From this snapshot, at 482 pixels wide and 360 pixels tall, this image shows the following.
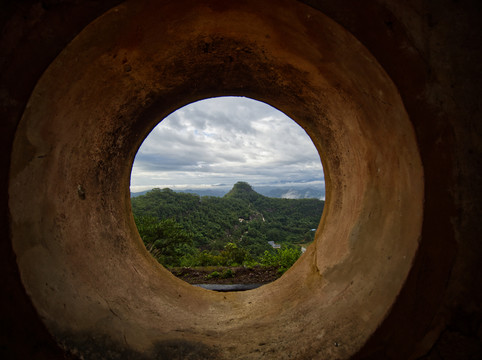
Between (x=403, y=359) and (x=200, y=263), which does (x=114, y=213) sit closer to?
(x=403, y=359)

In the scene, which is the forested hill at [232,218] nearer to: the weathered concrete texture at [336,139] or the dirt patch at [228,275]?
the dirt patch at [228,275]

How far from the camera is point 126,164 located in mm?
2326

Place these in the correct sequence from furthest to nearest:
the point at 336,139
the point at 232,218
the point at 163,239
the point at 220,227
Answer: the point at 232,218, the point at 220,227, the point at 163,239, the point at 336,139

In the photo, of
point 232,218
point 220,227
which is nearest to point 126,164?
point 220,227

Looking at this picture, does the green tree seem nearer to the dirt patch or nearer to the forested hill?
the dirt patch

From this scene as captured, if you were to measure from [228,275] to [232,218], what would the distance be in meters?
28.3

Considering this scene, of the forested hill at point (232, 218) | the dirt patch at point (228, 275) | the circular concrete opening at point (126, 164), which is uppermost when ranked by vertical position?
the circular concrete opening at point (126, 164)

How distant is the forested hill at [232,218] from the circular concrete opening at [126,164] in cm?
1300

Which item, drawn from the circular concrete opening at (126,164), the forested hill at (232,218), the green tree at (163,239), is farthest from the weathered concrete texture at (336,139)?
the forested hill at (232,218)

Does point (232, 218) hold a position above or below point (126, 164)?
below

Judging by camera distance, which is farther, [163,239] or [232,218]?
[232,218]

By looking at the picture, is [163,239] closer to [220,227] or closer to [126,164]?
[126,164]

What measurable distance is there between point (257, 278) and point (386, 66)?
16.6 ft

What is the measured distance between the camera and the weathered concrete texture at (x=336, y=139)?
1.24m
